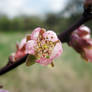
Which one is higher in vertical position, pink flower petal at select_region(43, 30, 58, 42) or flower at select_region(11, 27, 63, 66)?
pink flower petal at select_region(43, 30, 58, 42)

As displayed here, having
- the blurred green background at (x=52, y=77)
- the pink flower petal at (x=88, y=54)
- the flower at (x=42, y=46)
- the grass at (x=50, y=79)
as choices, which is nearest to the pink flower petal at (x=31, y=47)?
the flower at (x=42, y=46)

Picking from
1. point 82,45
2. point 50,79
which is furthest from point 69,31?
point 50,79

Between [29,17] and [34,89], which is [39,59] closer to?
[34,89]

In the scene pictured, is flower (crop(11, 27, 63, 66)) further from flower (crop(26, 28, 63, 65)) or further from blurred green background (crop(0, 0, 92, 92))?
blurred green background (crop(0, 0, 92, 92))

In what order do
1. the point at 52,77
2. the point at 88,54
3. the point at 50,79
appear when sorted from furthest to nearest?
the point at 52,77 < the point at 50,79 < the point at 88,54

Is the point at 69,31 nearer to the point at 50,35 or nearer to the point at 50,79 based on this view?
the point at 50,35

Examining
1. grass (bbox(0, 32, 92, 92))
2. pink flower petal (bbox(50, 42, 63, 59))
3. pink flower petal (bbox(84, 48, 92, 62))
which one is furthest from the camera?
grass (bbox(0, 32, 92, 92))

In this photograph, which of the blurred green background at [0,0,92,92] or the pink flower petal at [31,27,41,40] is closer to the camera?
the pink flower petal at [31,27,41,40]

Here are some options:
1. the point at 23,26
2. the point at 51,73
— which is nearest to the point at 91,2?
the point at 51,73

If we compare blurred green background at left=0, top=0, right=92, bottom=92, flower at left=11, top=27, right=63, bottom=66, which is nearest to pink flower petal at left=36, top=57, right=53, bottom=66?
flower at left=11, top=27, right=63, bottom=66
